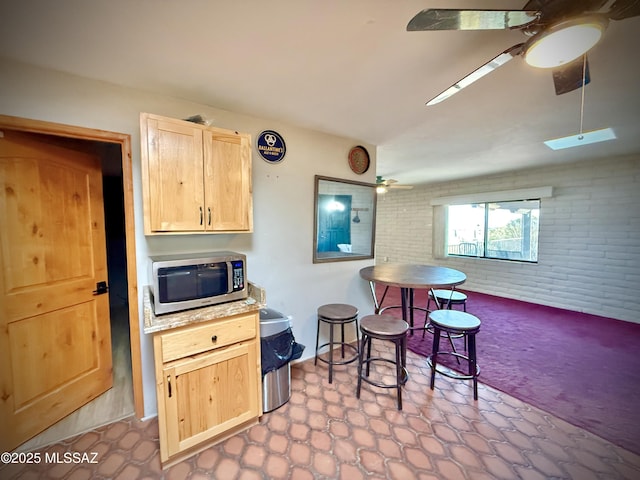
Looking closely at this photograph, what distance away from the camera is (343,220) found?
8.96 feet

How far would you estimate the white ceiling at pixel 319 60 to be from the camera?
1087 millimetres

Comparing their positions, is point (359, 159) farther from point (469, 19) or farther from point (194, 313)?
point (194, 313)

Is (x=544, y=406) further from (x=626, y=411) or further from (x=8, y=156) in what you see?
(x=8, y=156)

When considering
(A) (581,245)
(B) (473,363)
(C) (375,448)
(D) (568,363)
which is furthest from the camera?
(A) (581,245)

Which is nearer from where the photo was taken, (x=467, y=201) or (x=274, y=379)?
(x=274, y=379)

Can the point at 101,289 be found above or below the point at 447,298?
above

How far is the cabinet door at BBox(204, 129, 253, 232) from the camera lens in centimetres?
165

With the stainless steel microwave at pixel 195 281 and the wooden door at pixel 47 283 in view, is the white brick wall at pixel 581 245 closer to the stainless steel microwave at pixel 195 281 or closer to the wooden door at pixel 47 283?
the stainless steel microwave at pixel 195 281

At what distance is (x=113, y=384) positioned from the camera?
7.09 ft

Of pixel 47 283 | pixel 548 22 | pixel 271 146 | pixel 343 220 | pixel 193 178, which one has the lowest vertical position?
pixel 47 283

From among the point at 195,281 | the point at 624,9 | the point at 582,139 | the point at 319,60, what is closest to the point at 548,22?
the point at 624,9

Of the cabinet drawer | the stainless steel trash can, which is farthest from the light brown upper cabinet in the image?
the stainless steel trash can

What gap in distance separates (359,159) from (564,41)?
6.01ft

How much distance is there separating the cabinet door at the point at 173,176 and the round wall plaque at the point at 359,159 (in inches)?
62.4
